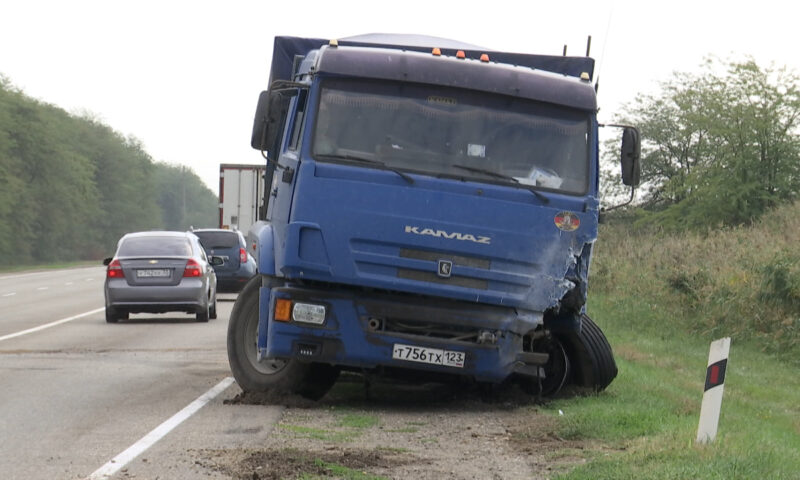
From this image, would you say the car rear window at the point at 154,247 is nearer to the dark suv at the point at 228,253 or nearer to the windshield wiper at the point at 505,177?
the dark suv at the point at 228,253

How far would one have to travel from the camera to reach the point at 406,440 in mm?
9555

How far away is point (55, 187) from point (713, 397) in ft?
364

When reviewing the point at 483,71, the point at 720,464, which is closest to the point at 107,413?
the point at 483,71

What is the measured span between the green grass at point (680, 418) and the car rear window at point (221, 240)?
40.7ft

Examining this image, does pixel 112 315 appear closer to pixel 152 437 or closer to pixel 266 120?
pixel 266 120

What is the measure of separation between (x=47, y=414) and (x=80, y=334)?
1013 centimetres

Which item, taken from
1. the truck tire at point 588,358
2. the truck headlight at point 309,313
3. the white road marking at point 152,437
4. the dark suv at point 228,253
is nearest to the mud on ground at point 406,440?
the white road marking at point 152,437

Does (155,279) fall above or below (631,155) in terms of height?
below

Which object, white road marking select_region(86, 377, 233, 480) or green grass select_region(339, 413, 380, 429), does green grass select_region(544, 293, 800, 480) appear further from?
white road marking select_region(86, 377, 233, 480)

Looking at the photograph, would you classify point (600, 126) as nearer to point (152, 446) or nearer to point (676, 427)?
point (676, 427)

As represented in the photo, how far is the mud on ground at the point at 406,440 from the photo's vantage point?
26.6 feet

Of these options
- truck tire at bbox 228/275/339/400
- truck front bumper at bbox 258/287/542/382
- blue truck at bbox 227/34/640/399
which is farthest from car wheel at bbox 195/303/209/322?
truck front bumper at bbox 258/287/542/382

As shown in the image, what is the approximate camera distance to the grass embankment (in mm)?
8227

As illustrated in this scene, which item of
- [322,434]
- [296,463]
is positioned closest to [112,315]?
[322,434]
